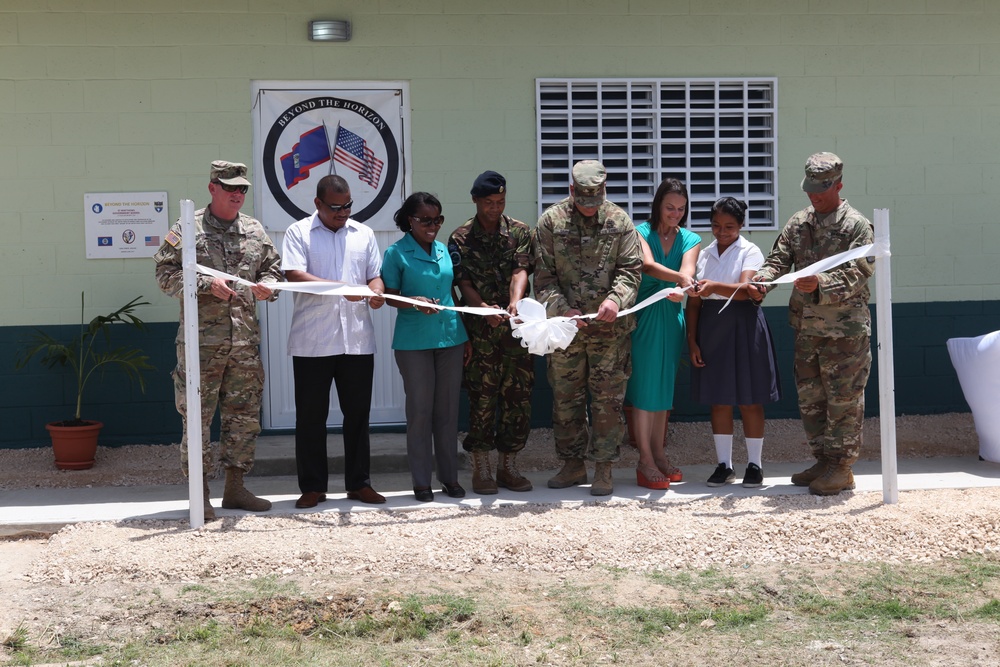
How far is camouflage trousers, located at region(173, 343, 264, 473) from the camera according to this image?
5.96 metres

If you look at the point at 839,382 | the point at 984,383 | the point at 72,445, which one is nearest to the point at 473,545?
the point at 839,382

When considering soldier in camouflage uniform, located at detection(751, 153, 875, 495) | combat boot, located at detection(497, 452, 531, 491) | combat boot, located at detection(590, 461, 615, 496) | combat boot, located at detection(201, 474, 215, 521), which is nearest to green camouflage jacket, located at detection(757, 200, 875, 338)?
soldier in camouflage uniform, located at detection(751, 153, 875, 495)

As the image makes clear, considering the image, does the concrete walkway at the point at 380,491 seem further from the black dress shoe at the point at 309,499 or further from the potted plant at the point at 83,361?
the potted plant at the point at 83,361

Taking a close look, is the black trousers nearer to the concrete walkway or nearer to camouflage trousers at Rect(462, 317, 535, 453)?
the concrete walkway

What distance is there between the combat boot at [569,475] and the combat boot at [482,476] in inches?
15.2

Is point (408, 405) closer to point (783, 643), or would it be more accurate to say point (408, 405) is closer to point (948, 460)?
point (783, 643)

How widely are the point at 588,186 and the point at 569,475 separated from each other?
5.87ft

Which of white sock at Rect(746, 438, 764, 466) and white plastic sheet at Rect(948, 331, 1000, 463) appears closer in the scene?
white sock at Rect(746, 438, 764, 466)

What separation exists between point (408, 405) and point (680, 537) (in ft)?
5.87

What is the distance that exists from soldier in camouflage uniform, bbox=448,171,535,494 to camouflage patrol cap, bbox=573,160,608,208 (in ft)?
1.59

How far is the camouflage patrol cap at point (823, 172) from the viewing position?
619 cm

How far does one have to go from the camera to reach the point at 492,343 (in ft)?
21.4

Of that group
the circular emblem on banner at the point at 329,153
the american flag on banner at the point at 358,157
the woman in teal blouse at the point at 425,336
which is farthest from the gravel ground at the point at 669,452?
the american flag on banner at the point at 358,157

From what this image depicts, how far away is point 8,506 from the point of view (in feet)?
21.8
